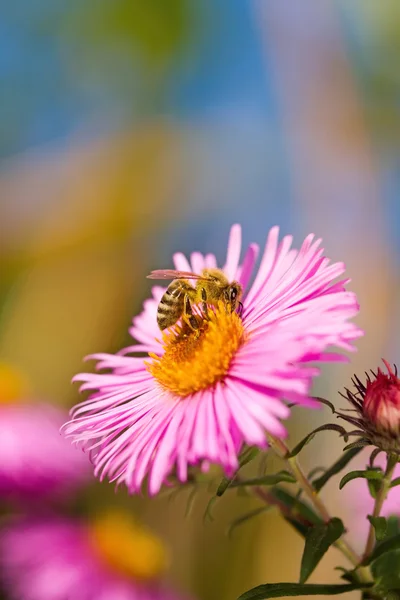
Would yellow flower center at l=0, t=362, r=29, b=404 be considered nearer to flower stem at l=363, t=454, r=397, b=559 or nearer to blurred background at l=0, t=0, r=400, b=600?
blurred background at l=0, t=0, r=400, b=600

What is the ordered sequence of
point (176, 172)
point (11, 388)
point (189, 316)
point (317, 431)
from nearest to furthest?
1. point (317, 431)
2. point (189, 316)
3. point (11, 388)
4. point (176, 172)

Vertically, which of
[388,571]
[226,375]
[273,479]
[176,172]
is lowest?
[388,571]

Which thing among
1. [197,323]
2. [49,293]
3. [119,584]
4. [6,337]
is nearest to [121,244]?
[49,293]

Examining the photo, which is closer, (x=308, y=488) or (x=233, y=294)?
(x=308, y=488)

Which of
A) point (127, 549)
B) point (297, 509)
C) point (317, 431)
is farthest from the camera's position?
point (127, 549)

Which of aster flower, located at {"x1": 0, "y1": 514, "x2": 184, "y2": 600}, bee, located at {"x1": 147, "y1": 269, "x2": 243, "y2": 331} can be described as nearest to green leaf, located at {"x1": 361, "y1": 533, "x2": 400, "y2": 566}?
bee, located at {"x1": 147, "y1": 269, "x2": 243, "y2": 331}

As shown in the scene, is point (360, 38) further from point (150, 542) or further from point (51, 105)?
point (150, 542)

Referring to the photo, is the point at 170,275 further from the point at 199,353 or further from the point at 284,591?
the point at 284,591

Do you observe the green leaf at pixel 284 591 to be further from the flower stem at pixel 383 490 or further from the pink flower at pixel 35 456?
the pink flower at pixel 35 456

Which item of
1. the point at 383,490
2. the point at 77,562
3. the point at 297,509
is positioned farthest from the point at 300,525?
the point at 77,562

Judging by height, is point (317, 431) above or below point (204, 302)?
below
